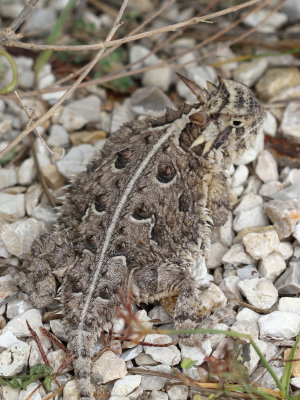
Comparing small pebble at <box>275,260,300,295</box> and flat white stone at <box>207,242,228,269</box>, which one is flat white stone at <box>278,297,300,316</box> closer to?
small pebble at <box>275,260,300,295</box>

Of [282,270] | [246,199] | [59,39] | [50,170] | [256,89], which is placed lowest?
[282,270]

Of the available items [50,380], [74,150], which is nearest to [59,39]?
[74,150]

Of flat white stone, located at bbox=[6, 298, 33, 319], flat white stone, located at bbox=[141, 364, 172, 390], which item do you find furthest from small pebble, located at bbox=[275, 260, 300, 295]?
flat white stone, located at bbox=[6, 298, 33, 319]

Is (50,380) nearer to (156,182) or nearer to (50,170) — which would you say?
(156,182)

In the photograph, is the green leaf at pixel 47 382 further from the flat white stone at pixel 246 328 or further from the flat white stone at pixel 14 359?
the flat white stone at pixel 246 328

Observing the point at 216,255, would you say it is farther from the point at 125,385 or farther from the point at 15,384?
the point at 15,384

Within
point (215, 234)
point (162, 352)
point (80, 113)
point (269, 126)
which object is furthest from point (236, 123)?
point (162, 352)
